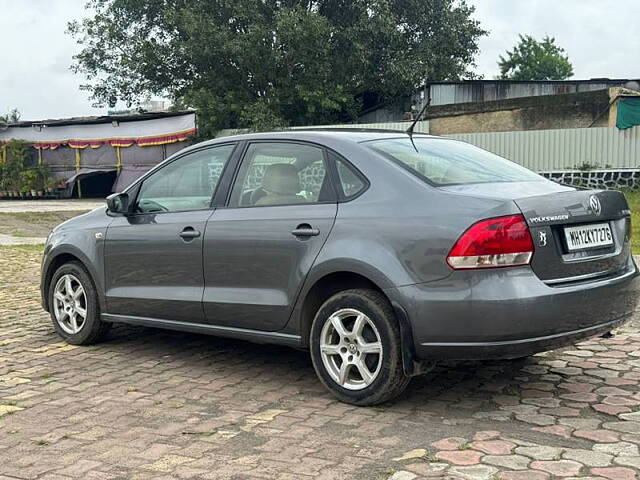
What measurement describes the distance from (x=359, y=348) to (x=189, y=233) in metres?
1.57

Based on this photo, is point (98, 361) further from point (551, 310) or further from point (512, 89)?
point (512, 89)

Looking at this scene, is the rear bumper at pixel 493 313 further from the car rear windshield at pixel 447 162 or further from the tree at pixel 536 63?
the tree at pixel 536 63

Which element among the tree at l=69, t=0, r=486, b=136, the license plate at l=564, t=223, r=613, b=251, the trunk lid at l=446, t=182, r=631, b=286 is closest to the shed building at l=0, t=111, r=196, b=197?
the tree at l=69, t=0, r=486, b=136

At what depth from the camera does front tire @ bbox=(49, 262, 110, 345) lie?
6105 millimetres

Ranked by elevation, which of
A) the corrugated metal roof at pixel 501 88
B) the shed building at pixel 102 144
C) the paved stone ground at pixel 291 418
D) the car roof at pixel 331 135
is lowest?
the paved stone ground at pixel 291 418

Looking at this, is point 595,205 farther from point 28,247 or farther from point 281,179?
point 28,247

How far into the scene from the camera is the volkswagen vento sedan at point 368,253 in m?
4.04

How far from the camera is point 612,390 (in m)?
4.71

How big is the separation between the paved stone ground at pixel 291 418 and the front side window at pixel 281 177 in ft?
3.92

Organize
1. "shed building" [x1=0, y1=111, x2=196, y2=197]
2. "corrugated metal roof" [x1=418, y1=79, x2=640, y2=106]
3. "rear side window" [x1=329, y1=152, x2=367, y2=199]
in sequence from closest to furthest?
"rear side window" [x1=329, y1=152, x2=367, y2=199], "corrugated metal roof" [x1=418, y1=79, x2=640, y2=106], "shed building" [x1=0, y1=111, x2=196, y2=197]

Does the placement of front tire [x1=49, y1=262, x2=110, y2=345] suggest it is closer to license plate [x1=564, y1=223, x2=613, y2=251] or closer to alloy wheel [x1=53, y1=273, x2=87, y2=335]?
alloy wheel [x1=53, y1=273, x2=87, y2=335]

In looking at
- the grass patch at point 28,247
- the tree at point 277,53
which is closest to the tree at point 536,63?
the tree at point 277,53

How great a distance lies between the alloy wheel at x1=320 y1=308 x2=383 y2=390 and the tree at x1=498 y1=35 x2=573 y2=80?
248 feet

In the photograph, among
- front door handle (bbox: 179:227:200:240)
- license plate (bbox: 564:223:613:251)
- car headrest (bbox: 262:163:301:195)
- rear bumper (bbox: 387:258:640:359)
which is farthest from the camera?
front door handle (bbox: 179:227:200:240)
